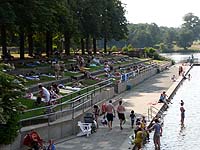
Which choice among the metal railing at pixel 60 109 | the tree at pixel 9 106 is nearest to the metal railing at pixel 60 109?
the metal railing at pixel 60 109

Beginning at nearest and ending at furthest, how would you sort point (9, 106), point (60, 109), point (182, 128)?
1. point (9, 106)
2. point (60, 109)
3. point (182, 128)

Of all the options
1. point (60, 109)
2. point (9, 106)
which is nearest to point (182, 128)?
point (60, 109)

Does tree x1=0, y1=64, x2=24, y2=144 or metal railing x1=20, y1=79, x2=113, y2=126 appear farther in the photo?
metal railing x1=20, y1=79, x2=113, y2=126

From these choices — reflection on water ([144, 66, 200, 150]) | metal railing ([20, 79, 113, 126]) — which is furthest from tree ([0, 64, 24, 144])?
reflection on water ([144, 66, 200, 150])

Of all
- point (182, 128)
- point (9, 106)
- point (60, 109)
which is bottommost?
point (182, 128)

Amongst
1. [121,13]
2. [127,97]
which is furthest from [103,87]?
[121,13]

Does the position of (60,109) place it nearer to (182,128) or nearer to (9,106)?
(9,106)

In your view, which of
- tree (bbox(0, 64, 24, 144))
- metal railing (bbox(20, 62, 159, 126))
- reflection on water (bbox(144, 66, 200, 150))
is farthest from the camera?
reflection on water (bbox(144, 66, 200, 150))

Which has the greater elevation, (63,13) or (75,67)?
(63,13)

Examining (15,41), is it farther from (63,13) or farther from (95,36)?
(63,13)

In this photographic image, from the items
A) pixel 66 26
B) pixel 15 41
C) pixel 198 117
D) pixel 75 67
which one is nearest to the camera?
pixel 198 117

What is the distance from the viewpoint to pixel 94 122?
83.4ft

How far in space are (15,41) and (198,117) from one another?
1800 inches

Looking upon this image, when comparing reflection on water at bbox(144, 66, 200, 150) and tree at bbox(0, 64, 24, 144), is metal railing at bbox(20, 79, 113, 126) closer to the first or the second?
tree at bbox(0, 64, 24, 144)
